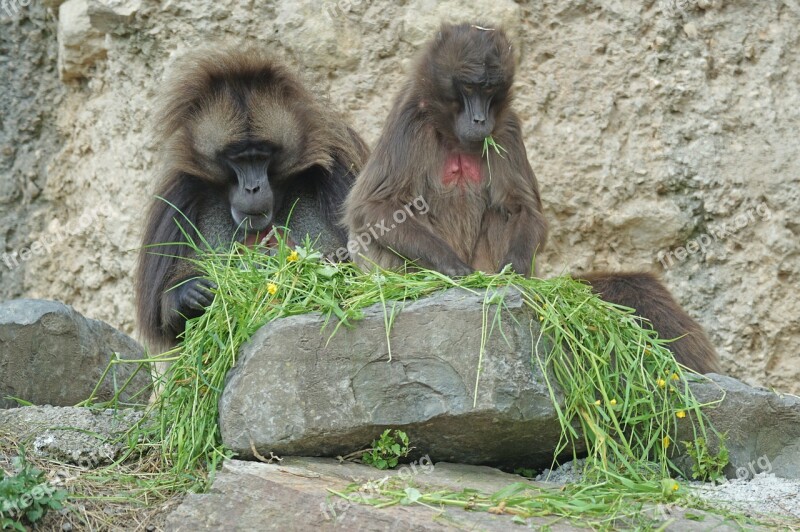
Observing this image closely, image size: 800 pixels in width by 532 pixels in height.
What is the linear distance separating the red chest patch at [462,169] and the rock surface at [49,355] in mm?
1840

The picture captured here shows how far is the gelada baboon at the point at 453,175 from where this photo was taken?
5543 millimetres

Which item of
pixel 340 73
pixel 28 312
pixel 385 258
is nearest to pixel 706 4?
pixel 340 73

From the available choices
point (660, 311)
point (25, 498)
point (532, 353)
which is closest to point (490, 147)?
point (660, 311)

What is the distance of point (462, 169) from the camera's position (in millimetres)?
5883

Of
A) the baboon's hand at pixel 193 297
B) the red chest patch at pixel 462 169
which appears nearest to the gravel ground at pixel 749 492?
the red chest patch at pixel 462 169

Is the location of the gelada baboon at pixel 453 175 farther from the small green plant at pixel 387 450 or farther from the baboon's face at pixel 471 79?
the small green plant at pixel 387 450

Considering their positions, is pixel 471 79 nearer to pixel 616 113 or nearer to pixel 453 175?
pixel 453 175

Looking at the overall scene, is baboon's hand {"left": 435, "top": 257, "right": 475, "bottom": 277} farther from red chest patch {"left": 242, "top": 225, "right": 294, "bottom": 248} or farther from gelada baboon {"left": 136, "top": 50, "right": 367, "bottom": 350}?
gelada baboon {"left": 136, "top": 50, "right": 367, "bottom": 350}

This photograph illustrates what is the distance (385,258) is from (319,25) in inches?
98.9

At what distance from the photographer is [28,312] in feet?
18.4

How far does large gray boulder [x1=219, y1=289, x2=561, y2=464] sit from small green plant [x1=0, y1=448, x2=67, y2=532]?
2.35 ft

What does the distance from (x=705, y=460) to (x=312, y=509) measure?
1.75 metres

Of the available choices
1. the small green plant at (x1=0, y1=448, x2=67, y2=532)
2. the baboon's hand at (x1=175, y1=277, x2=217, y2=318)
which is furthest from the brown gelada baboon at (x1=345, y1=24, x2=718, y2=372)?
the small green plant at (x1=0, y1=448, x2=67, y2=532)

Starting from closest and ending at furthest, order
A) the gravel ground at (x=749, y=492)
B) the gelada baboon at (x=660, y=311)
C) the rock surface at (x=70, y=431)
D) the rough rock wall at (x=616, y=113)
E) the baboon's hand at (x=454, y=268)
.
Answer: the gravel ground at (x=749, y=492) → the rock surface at (x=70, y=431) → the baboon's hand at (x=454, y=268) → the gelada baboon at (x=660, y=311) → the rough rock wall at (x=616, y=113)
